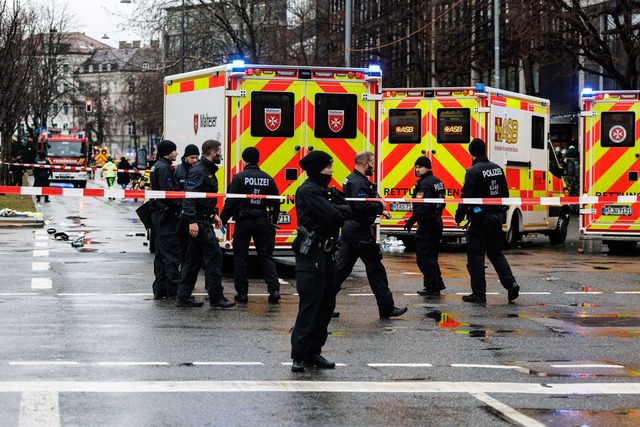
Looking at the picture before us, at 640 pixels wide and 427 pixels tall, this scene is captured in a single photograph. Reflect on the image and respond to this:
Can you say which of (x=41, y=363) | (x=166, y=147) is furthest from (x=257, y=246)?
(x=41, y=363)

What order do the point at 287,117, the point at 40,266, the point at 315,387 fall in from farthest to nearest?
the point at 40,266 < the point at 287,117 < the point at 315,387

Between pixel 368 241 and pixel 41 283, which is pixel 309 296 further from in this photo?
pixel 41 283

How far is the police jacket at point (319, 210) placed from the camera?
9.48 meters

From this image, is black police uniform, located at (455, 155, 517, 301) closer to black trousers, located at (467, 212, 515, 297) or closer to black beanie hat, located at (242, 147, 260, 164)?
black trousers, located at (467, 212, 515, 297)

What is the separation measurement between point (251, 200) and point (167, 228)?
1.01m

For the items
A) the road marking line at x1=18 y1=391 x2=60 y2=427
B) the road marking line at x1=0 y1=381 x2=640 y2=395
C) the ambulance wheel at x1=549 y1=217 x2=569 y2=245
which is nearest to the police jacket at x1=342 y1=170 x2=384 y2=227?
the road marking line at x1=0 y1=381 x2=640 y2=395

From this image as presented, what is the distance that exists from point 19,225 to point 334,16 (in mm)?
20719

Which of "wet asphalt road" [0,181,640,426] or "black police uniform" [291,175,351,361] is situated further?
"black police uniform" [291,175,351,361]

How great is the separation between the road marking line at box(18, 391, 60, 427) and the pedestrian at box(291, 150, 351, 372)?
2.05 meters

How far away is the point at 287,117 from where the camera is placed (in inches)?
671

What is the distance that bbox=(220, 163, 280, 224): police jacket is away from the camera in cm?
1395

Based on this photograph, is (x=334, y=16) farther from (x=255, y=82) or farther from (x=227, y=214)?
(x=227, y=214)

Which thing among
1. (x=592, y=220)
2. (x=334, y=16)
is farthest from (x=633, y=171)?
(x=334, y=16)

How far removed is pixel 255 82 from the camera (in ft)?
55.6
